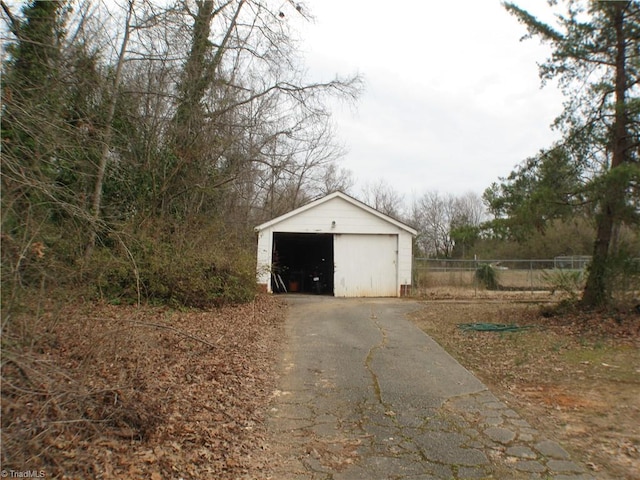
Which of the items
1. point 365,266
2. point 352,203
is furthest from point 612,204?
point 352,203

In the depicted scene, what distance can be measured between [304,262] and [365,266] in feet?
30.8

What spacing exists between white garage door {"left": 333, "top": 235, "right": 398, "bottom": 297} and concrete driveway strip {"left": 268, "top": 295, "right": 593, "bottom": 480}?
9.73 metres

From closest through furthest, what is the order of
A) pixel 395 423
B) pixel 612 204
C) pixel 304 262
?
1. pixel 395 423
2. pixel 612 204
3. pixel 304 262

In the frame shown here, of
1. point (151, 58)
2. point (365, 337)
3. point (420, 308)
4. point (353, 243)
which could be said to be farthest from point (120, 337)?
point (353, 243)

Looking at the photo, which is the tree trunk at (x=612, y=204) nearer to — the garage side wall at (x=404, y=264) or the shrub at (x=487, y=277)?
the garage side wall at (x=404, y=264)

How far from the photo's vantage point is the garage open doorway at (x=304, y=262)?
2117 cm

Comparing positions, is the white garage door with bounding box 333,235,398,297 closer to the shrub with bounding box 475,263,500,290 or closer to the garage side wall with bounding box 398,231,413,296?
the garage side wall with bounding box 398,231,413,296

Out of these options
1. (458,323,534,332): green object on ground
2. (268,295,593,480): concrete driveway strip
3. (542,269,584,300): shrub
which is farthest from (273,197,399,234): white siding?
(268,295,593,480): concrete driveway strip

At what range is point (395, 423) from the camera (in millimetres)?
4641

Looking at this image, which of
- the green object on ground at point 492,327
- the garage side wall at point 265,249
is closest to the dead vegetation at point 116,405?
the green object on ground at point 492,327

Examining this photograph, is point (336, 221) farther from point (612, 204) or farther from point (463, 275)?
point (612, 204)

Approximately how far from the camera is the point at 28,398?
3273mm

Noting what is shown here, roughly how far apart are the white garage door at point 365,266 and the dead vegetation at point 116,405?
11.7 m

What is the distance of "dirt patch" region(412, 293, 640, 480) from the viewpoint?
4.36m
